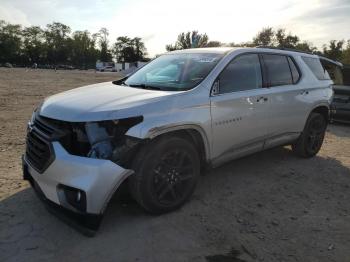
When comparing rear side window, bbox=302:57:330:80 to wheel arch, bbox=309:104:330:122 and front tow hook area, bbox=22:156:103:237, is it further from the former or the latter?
front tow hook area, bbox=22:156:103:237

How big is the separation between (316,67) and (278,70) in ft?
4.24

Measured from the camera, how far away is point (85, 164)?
3338 mm

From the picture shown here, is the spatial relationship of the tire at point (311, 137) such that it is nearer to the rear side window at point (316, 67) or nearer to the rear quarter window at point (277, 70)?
the rear side window at point (316, 67)

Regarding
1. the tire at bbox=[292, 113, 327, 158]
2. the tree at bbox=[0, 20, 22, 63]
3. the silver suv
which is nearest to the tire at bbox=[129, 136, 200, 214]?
the silver suv

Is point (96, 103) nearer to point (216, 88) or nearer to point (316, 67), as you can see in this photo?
point (216, 88)

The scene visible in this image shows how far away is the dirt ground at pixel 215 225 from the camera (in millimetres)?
3363

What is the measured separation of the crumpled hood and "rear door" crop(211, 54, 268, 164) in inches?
29.1

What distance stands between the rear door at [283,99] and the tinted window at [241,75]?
0.22 meters

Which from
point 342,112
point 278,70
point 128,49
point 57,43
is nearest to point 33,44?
point 57,43

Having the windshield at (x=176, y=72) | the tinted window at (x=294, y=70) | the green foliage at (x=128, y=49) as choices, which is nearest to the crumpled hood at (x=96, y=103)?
the windshield at (x=176, y=72)

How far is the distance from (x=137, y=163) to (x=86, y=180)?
54cm

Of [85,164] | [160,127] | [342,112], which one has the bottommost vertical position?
[342,112]

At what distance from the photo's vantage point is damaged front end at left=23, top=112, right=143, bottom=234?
11.0ft

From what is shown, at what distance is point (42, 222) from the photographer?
3.83 metres
